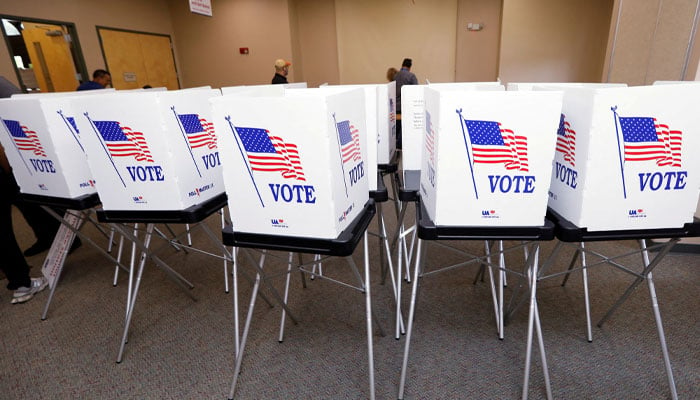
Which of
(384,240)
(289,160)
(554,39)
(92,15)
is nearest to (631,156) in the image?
(289,160)

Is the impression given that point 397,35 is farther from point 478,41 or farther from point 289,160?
point 289,160

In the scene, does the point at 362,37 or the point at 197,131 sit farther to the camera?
the point at 362,37

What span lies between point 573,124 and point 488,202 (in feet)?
1.22

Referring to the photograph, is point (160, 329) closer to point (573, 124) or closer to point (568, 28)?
point (573, 124)

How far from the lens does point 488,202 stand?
3.88ft

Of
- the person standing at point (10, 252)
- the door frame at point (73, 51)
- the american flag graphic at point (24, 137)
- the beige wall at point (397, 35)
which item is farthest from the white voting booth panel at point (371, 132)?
the beige wall at point (397, 35)

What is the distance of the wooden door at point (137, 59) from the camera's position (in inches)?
238

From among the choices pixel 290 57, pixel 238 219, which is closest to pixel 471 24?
pixel 290 57

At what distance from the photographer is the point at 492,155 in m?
1.12

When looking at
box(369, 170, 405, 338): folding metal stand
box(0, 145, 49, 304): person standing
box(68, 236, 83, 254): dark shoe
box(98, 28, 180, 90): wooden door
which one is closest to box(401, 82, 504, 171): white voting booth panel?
box(369, 170, 405, 338): folding metal stand

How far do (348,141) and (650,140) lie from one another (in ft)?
3.02

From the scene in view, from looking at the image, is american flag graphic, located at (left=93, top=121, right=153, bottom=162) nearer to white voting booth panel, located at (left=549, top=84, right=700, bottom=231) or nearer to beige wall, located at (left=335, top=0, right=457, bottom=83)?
white voting booth panel, located at (left=549, top=84, right=700, bottom=231)

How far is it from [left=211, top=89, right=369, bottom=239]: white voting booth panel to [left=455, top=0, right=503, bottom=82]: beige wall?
6.45m

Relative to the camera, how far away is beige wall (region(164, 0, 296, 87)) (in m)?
6.98
